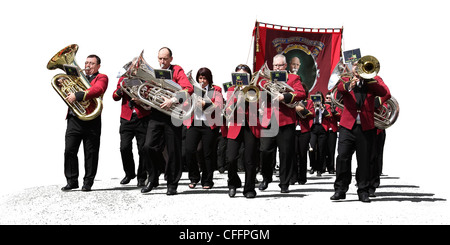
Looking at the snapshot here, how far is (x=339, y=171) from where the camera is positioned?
27.6 ft

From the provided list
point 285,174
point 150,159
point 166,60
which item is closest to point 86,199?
point 150,159

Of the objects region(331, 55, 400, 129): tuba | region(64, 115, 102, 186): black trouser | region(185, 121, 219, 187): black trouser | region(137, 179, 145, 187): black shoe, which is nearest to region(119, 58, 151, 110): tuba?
region(64, 115, 102, 186): black trouser

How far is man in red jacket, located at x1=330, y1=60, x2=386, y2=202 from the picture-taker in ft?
26.8

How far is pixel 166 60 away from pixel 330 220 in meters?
3.80

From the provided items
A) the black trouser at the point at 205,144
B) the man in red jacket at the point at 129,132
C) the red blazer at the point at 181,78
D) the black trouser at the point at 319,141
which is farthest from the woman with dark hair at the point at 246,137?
the black trouser at the point at 319,141

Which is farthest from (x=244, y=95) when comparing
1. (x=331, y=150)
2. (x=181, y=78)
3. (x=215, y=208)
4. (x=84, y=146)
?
(x=331, y=150)

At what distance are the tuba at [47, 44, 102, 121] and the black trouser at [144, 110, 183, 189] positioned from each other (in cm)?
106

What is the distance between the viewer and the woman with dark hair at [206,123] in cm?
956

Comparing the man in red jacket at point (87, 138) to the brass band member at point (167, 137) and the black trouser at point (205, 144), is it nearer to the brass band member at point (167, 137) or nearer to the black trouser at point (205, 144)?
the brass band member at point (167, 137)

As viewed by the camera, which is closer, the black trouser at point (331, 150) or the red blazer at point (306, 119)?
the red blazer at point (306, 119)

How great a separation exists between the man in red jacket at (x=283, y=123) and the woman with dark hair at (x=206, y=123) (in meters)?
0.99

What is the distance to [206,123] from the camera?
980cm

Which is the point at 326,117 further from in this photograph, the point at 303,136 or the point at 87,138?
the point at 87,138

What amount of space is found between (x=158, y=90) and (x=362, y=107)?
305 centimetres
